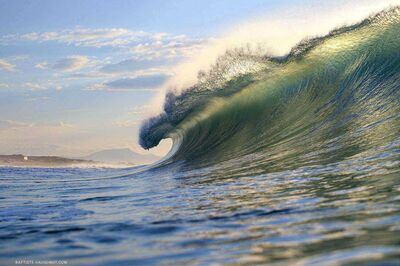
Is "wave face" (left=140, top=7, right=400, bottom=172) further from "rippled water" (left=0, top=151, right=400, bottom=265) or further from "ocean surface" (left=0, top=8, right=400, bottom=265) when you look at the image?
"rippled water" (left=0, top=151, right=400, bottom=265)

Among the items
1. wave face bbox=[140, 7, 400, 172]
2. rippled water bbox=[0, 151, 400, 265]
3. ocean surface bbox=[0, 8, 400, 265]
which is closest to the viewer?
rippled water bbox=[0, 151, 400, 265]

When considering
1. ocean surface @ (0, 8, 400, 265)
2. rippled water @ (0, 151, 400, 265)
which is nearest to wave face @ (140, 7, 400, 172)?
ocean surface @ (0, 8, 400, 265)

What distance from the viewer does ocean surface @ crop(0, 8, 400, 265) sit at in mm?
2684

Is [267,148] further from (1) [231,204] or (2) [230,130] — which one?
(1) [231,204]

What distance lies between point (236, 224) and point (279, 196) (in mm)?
1084

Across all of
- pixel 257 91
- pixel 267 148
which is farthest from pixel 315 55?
pixel 267 148

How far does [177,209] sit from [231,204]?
0.46 meters

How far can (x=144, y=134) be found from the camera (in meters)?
21.2

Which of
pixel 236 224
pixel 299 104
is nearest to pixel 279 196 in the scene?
pixel 236 224

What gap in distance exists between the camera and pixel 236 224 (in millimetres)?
3436

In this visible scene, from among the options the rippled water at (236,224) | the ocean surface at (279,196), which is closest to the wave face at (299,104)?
the ocean surface at (279,196)

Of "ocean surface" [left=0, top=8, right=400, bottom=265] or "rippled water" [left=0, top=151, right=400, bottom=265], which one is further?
"ocean surface" [left=0, top=8, right=400, bottom=265]

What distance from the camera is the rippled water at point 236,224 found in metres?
2.55

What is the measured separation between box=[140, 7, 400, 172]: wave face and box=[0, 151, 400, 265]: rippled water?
1.62 meters
